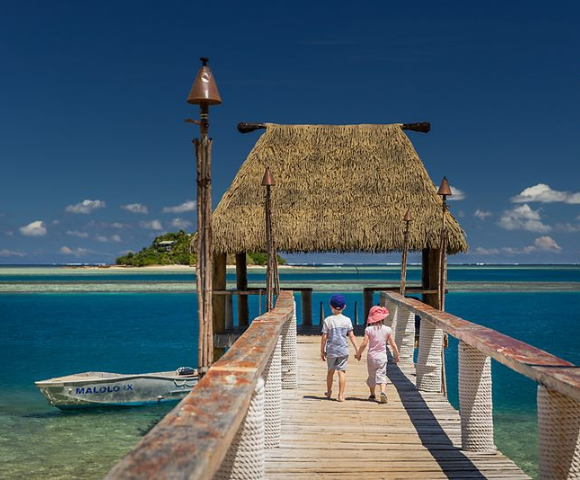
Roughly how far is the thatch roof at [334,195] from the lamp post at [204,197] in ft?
23.4

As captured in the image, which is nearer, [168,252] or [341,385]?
[341,385]

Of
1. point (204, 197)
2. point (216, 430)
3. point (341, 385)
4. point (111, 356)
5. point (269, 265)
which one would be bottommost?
point (111, 356)

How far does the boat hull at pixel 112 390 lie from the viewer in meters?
14.4

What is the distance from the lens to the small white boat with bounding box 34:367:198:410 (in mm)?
14398

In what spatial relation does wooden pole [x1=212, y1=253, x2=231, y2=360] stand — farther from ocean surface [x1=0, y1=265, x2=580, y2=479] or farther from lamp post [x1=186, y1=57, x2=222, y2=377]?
lamp post [x1=186, y1=57, x2=222, y2=377]

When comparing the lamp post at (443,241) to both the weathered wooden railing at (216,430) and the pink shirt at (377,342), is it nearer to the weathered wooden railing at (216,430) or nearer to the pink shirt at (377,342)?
the pink shirt at (377,342)

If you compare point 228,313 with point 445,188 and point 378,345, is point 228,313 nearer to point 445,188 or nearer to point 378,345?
point 445,188

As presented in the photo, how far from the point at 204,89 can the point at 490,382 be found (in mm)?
3410

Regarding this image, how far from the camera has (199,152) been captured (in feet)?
21.1

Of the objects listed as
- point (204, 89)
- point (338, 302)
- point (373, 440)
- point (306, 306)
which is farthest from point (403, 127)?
point (373, 440)

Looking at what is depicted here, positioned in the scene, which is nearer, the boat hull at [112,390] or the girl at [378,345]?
the girl at [378,345]

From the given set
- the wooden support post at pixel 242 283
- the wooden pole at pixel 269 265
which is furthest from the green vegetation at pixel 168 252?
the wooden pole at pixel 269 265

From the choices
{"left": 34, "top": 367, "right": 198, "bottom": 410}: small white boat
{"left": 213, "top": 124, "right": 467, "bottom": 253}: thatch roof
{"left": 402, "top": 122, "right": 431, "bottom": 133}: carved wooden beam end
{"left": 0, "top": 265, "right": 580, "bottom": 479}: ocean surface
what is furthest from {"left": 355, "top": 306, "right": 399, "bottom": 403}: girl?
{"left": 402, "top": 122, "right": 431, "bottom": 133}: carved wooden beam end

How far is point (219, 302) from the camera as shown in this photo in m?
13.8
